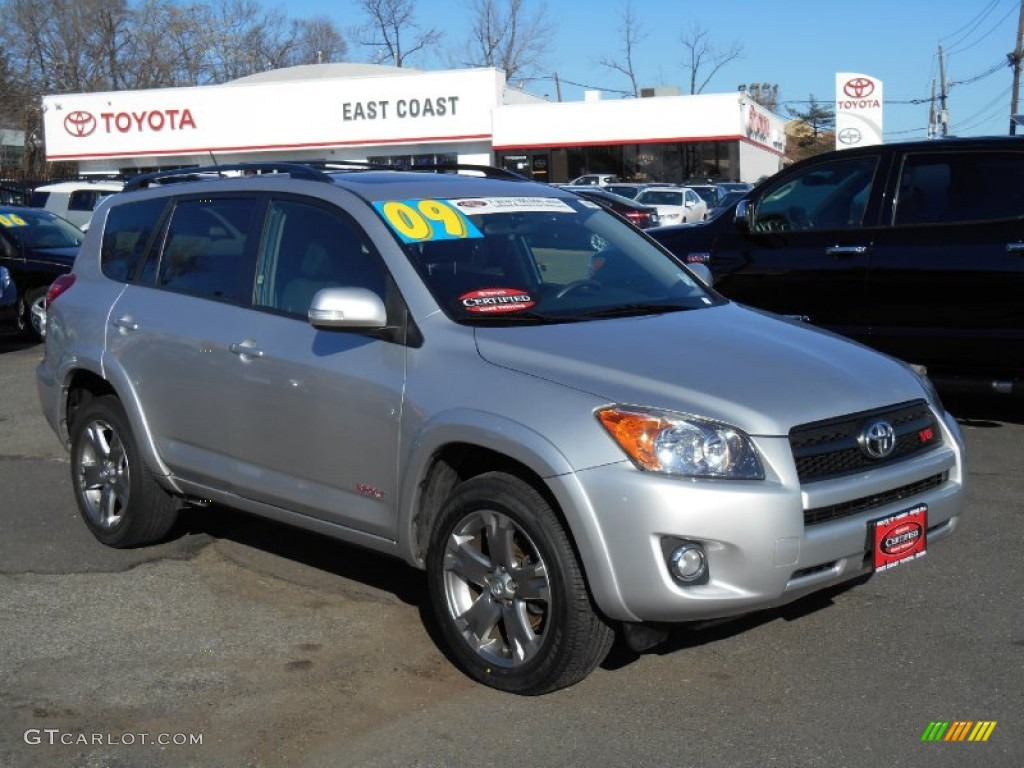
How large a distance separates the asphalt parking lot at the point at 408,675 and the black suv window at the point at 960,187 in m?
2.85

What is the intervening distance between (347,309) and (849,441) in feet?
6.03

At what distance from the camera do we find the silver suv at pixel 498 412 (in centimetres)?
399

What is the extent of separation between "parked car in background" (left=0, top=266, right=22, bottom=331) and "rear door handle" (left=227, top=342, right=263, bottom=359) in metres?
10.1

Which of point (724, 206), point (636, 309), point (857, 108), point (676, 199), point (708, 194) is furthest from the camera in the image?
point (708, 194)

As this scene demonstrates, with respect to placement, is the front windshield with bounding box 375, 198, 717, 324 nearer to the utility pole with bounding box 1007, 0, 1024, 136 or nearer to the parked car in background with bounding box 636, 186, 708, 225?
the parked car in background with bounding box 636, 186, 708, 225

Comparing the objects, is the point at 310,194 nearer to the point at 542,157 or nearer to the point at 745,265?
the point at 745,265

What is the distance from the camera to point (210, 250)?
579 cm

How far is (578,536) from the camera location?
4.02 m

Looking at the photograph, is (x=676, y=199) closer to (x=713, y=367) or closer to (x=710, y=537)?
(x=713, y=367)

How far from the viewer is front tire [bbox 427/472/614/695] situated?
410 centimetres

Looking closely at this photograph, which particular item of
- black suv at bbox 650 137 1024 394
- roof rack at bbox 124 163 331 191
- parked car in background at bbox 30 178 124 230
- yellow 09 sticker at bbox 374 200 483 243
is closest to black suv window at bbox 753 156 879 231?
black suv at bbox 650 137 1024 394

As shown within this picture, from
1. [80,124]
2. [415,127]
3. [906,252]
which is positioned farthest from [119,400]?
[80,124]

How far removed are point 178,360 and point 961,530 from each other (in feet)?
12.7

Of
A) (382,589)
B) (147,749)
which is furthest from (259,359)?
(147,749)
